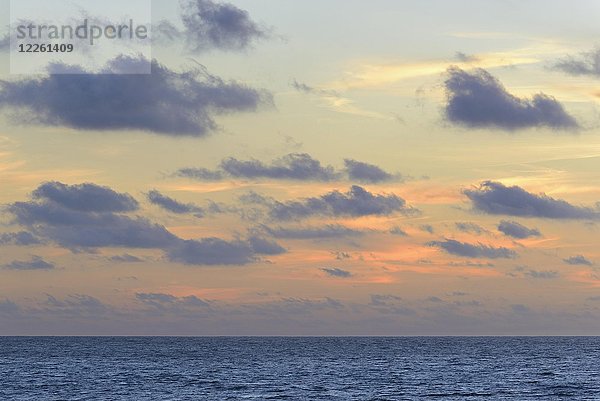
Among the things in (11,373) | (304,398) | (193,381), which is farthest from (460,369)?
(11,373)

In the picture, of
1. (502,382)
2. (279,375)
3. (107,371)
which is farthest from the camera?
(107,371)

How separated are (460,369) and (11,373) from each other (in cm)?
8435

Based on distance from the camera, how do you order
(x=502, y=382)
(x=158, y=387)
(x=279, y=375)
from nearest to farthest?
(x=158, y=387), (x=502, y=382), (x=279, y=375)

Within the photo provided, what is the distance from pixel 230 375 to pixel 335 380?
2175cm

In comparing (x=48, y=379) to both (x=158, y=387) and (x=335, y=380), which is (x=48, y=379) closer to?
(x=158, y=387)

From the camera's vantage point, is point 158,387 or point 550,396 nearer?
point 550,396

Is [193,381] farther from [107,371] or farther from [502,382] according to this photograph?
[502,382]

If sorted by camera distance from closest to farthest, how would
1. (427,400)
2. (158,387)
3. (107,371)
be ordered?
1. (427,400)
2. (158,387)
3. (107,371)

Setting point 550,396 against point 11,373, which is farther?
point 11,373

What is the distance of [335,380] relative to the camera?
Result: 524 ft

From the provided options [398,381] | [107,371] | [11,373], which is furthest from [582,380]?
[11,373]

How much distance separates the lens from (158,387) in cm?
14538

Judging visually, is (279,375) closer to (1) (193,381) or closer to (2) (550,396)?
(1) (193,381)

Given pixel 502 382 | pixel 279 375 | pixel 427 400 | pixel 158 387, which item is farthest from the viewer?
pixel 279 375
